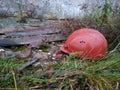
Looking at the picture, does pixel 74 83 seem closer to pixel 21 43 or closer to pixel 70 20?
pixel 21 43

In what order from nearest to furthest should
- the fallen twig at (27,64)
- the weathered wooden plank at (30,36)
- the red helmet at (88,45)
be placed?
the fallen twig at (27,64) < the red helmet at (88,45) < the weathered wooden plank at (30,36)

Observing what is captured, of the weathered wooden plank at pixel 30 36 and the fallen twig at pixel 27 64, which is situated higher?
the weathered wooden plank at pixel 30 36

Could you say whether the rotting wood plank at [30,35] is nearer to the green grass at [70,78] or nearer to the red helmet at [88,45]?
the red helmet at [88,45]

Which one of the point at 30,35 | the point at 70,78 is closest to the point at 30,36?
the point at 30,35

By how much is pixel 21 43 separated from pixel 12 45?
0.15 metres

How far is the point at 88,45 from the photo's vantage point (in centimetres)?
461

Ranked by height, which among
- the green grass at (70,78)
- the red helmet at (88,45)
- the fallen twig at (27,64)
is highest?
the red helmet at (88,45)

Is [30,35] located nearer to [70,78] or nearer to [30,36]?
[30,36]

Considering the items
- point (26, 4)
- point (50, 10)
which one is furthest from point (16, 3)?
point (50, 10)

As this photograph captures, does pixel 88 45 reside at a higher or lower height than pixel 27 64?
higher

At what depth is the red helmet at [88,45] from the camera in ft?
15.0

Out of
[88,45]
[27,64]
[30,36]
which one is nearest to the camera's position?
[27,64]

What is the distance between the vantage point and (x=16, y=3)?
20.1 ft

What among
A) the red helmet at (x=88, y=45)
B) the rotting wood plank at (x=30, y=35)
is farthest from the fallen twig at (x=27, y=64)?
the rotting wood plank at (x=30, y=35)
